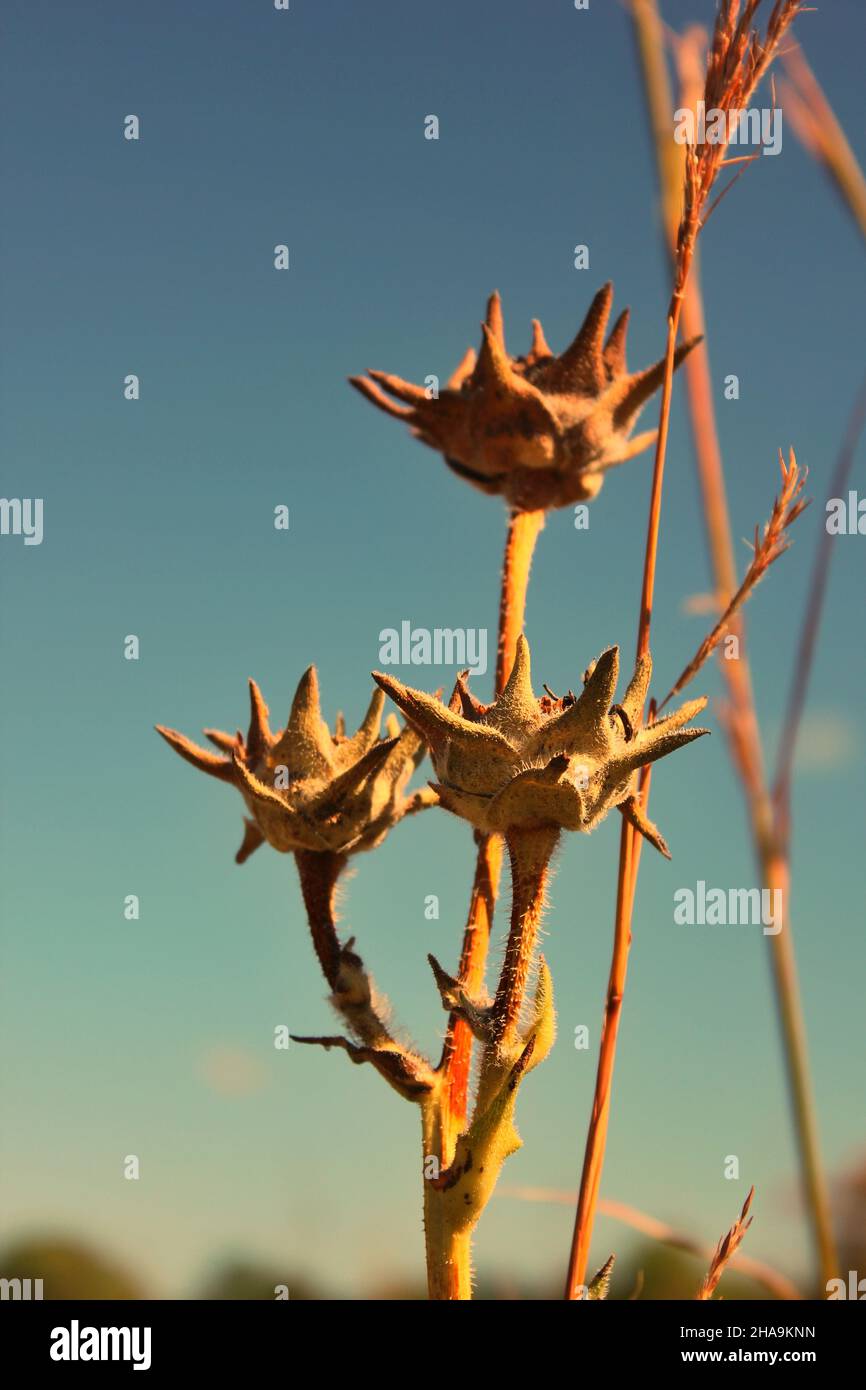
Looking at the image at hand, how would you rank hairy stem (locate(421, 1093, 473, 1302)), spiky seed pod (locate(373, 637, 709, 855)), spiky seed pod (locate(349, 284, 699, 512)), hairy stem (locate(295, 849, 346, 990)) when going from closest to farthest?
spiky seed pod (locate(373, 637, 709, 855)), hairy stem (locate(421, 1093, 473, 1302)), hairy stem (locate(295, 849, 346, 990)), spiky seed pod (locate(349, 284, 699, 512))

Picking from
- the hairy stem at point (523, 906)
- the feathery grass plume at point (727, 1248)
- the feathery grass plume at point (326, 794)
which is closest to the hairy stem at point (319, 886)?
the feathery grass plume at point (326, 794)

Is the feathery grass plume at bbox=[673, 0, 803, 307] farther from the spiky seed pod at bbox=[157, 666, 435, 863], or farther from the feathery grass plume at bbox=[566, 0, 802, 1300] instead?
the spiky seed pod at bbox=[157, 666, 435, 863]

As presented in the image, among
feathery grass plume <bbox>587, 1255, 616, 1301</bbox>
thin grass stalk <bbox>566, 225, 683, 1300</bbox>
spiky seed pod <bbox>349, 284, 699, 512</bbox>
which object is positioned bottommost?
feathery grass plume <bbox>587, 1255, 616, 1301</bbox>

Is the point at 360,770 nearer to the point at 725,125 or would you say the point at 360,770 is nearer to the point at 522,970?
the point at 522,970

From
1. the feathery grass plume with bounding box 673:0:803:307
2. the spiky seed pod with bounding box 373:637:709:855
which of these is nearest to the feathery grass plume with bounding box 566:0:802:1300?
the feathery grass plume with bounding box 673:0:803:307

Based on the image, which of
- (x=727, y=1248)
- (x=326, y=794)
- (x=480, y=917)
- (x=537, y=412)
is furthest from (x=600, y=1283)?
(x=537, y=412)

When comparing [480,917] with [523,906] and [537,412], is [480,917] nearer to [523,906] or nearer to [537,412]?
[523,906]
